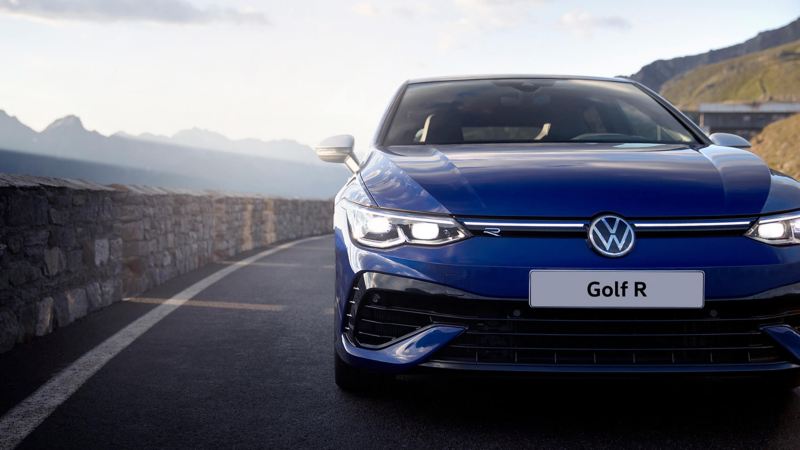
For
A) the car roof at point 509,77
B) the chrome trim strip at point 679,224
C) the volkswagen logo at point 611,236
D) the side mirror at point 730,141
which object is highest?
the car roof at point 509,77

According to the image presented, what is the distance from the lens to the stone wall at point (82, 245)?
4695 mm

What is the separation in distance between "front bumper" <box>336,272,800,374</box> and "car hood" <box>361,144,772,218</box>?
1.03 ft

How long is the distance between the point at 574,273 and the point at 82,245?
4184mm

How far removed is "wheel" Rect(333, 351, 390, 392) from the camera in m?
3.36

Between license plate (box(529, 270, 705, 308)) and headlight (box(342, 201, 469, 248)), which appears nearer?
license plate (box(529, 270, 705, 308))

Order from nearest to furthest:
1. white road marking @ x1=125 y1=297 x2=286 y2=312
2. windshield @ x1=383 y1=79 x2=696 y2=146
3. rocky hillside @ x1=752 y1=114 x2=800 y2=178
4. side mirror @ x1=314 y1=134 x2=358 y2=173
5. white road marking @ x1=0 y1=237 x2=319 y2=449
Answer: white road marking @ x1=0 y1=237 x2=319 y2=449, windshield @ x1=383 y1=79 x2=696 y2=146, side mirror @ x1=314 y1=134 x2=358 y2=173, white road marking @ x1=125 y1=297 x2=286 y2=312, rocky hillside @ x1=752 y1=114 x2=800 y2=178

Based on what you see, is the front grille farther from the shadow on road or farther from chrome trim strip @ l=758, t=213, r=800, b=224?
chrome trim strip @ l=758, t=213, r=800, b=224

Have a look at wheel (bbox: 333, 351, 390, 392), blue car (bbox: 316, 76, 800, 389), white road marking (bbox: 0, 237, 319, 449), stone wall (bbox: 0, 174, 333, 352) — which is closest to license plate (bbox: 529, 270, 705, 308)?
blue car (bbox: 316, 76, 800, 389)

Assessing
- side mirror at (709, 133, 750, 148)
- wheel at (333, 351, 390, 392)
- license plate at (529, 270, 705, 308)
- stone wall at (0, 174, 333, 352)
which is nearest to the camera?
license plate at (529, 270, 705, 308)

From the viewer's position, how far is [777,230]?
2834 millimetres

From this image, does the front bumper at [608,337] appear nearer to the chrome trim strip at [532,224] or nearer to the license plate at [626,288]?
the license plate at [626,288]

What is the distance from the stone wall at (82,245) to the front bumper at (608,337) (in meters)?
2.78

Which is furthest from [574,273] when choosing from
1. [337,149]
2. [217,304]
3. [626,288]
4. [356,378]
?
[217,304]

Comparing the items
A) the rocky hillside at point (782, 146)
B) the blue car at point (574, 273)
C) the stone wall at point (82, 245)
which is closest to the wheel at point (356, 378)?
the blue car at point (574, 273)
